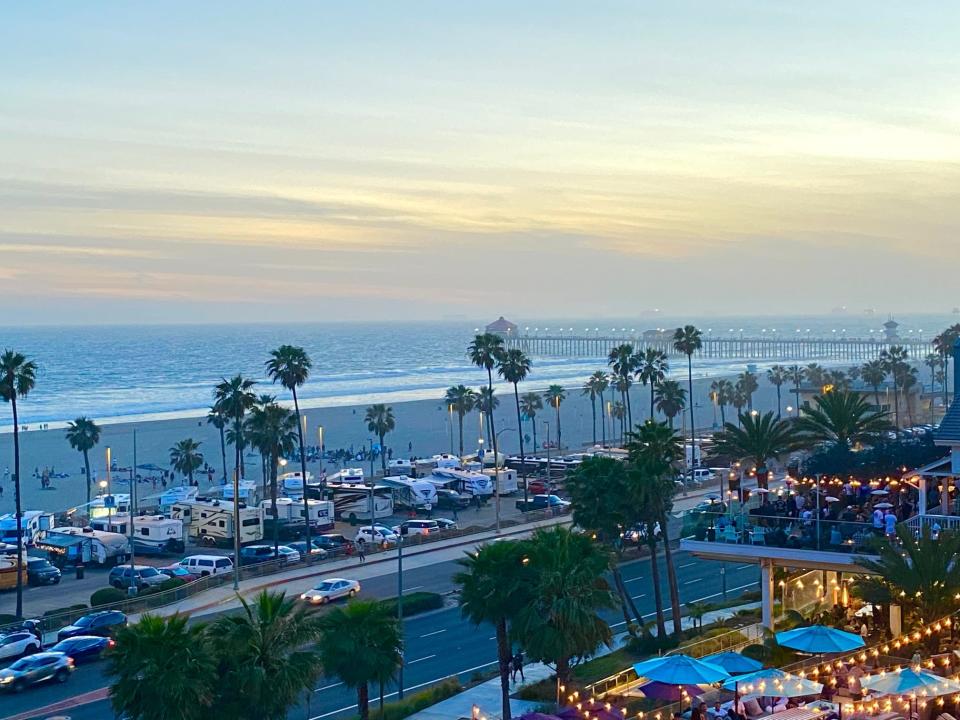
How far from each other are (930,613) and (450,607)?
2198cm

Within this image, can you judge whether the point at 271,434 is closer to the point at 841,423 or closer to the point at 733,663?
the point at 841,423

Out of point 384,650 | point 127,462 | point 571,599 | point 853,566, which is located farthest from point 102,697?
point 127,462

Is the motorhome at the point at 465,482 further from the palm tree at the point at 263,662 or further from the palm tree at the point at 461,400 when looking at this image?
the palm tree at the point at 263,662

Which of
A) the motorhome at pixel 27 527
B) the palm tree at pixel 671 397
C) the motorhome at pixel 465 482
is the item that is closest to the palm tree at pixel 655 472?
the motorhome at pixel 27 527

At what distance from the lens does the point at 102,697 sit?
109ft

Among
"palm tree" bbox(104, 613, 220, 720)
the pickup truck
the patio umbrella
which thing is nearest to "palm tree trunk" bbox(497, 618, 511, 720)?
the patio umbrella

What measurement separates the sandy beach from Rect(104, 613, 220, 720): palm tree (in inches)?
Result: 2280

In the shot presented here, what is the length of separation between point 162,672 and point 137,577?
96.2 ft

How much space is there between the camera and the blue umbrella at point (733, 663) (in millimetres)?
23797

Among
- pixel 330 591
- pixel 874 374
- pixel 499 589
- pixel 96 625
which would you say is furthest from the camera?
pixel 874 374

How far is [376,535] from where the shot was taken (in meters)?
57.0

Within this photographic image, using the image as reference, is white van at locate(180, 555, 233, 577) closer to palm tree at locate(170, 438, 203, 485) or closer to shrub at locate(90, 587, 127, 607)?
shrub at locate(90, 587, 127, 607)

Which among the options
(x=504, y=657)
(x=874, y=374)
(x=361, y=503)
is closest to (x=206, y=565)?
(x=361, y=503)

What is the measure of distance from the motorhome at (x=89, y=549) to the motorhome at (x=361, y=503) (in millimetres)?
13698
